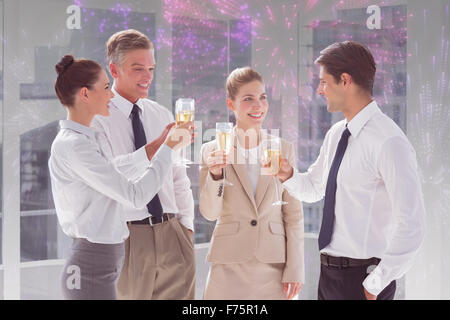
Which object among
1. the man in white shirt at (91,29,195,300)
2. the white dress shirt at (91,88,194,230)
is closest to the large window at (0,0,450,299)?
the man in white shirt at (91,29,195,300)

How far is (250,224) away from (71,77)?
118 centimetres

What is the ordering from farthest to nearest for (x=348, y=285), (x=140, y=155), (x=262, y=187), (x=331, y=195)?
(x=262, y=187), (x=140, y=155), (x=331, y=195), (x=348, y=285)

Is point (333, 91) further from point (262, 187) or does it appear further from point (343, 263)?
point (343, 263)

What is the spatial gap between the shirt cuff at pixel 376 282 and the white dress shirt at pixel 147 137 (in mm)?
1132

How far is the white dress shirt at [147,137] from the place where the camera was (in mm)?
3045

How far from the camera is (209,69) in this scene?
5449 mm

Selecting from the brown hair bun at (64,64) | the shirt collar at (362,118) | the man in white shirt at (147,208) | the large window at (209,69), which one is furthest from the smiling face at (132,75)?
the large window at (209,69)

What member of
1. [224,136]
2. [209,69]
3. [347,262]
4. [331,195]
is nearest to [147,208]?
[224,136]

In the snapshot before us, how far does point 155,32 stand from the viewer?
17.0 feet

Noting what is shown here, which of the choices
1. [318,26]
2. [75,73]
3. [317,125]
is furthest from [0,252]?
[318,26]

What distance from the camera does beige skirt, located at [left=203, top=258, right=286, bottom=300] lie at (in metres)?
3.17

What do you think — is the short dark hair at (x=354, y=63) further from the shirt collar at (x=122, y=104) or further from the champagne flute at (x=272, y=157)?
the shirt collar at (x=122, y=104)
